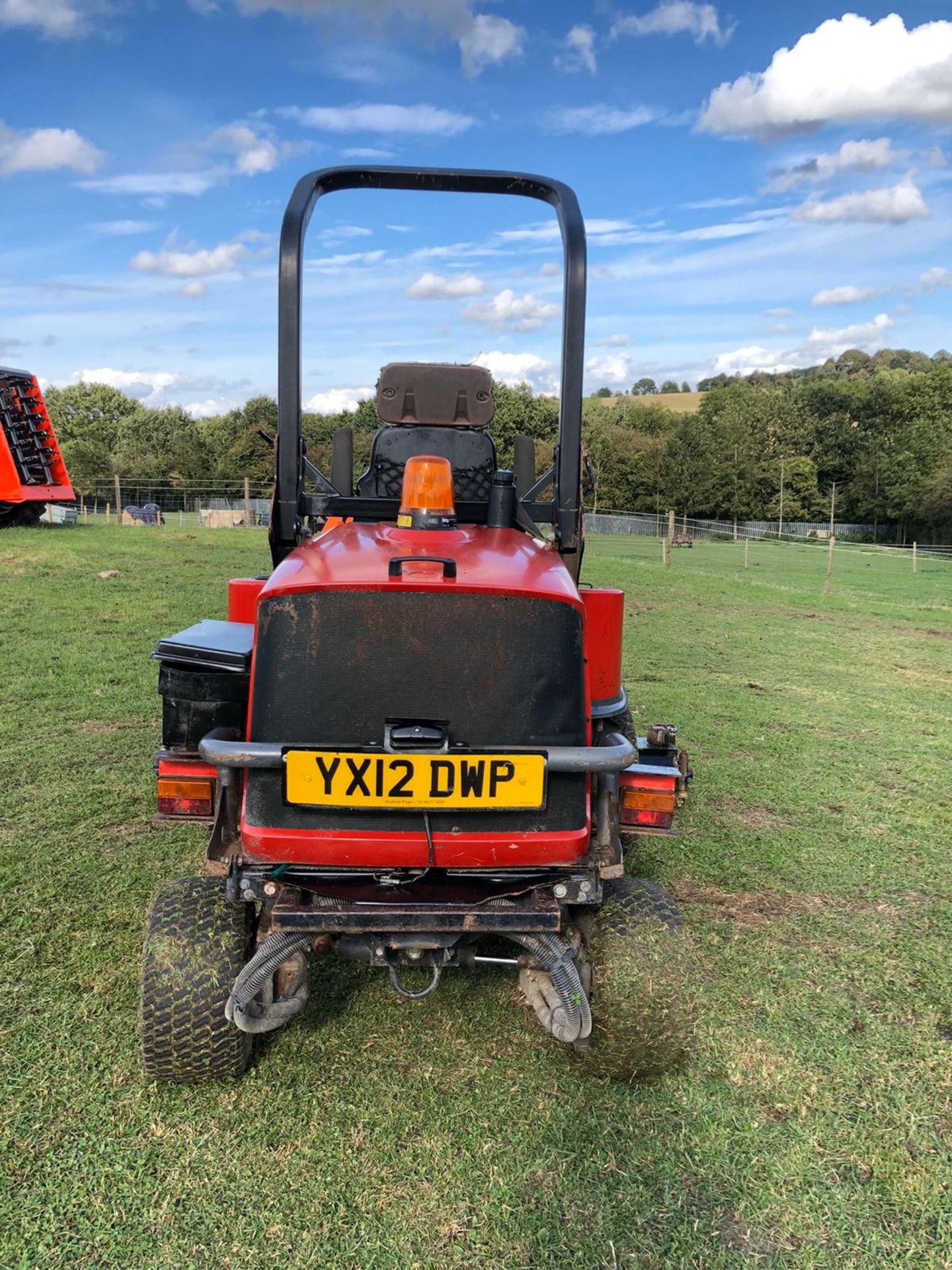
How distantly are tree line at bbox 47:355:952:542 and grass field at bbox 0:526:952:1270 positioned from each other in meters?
48.2

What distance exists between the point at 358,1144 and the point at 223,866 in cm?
88

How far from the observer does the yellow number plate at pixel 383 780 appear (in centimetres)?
269

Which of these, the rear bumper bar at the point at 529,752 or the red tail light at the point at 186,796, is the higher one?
the rear bumper bar at the point at 529,752

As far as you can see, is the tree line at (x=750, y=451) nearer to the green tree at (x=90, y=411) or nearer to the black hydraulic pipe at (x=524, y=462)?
the green tree at (x=90, y=411)

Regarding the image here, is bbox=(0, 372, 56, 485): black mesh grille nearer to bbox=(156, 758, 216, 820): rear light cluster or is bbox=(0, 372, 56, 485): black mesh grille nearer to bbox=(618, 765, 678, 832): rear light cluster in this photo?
bbox=(156, 758, 216, 820): rear light cluster

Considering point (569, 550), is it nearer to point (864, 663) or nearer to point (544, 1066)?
point (544, 1066)

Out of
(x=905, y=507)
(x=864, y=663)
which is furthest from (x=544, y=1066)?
(x=905, y=507)

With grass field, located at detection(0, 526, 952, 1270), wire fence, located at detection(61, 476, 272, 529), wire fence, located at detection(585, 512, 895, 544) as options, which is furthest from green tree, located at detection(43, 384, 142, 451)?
grass field, located at detection(0, 526, 952, 1270)

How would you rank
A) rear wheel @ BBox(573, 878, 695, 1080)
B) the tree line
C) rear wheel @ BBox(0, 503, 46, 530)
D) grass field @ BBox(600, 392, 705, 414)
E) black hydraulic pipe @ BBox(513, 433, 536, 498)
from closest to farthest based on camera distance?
1. rear wheel @ BBox(573, 878, 695, 1080)
2. black hydraulic pipe @ BBox(513, 433, 536, 498)
3. rear wheel @ BBox(0, 503, 46, 530)
4. the tree line
5. grass field @ BBox(600, 392, 705, 414)

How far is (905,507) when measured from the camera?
56.4 m

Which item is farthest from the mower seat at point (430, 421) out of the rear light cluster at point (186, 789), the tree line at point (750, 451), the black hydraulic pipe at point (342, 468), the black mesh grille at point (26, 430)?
the tree line at point (750, 451)

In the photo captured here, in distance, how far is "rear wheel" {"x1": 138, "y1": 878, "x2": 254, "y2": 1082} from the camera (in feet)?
9.55

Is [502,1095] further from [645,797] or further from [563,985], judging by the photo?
[645,797]

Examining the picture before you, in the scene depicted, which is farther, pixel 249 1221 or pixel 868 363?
pixel 868 363
